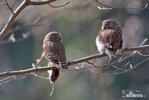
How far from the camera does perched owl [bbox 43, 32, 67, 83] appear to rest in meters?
4.49

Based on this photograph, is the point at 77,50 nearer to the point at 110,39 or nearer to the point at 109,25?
the point at 109,25

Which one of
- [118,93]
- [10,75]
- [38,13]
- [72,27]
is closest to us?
[10,75]

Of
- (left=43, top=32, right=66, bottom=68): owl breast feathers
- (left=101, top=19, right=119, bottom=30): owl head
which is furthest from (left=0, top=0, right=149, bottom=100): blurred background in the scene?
(left=43, top=32, right=66, bottom=68): owl breast feathers

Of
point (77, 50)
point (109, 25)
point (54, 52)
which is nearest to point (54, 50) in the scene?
point (54, 52)

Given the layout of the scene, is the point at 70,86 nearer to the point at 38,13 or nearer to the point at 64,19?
the point at 64,19

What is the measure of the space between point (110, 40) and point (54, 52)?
2.35 ft

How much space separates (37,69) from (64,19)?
869 cm

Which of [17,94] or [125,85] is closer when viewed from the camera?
[125,85]

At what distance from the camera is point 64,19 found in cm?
1260

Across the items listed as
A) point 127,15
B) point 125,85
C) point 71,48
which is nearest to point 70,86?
point 71,48

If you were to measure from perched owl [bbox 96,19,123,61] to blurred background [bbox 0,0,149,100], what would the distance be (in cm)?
403

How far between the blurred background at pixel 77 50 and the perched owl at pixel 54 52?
13.9 ft

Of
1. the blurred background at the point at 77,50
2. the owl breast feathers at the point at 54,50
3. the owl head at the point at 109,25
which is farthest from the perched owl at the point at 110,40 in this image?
the blurred background at the point at 77,50

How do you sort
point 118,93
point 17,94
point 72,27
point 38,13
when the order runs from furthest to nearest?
1. point 17,94
2. point 72,27
3. point 118,93
4. point 38,13
